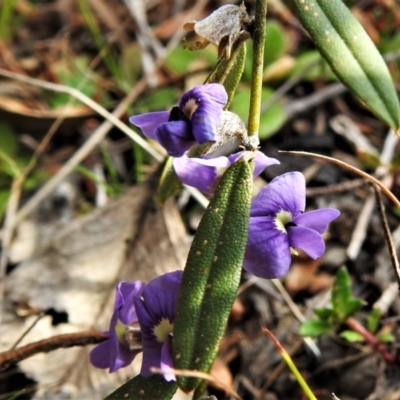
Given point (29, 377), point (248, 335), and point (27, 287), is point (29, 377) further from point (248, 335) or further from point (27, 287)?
point (248, 335)

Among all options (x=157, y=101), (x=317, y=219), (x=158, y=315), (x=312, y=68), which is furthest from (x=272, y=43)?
(x=158, y=315)

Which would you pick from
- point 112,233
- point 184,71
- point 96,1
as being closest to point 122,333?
point 112,233

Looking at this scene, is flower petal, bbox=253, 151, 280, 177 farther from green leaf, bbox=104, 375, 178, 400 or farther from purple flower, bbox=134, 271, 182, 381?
green leaf, bbox=104, 375, 178, 400

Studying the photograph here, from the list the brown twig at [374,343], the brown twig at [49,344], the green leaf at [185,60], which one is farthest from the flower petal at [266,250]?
the green leaf at [185,60]

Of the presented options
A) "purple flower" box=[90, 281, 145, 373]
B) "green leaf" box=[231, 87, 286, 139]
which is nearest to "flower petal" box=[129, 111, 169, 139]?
"purple flower" box=[90, 281, 145, 373]

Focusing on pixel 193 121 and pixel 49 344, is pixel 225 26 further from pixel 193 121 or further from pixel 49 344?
pixel 49 344
